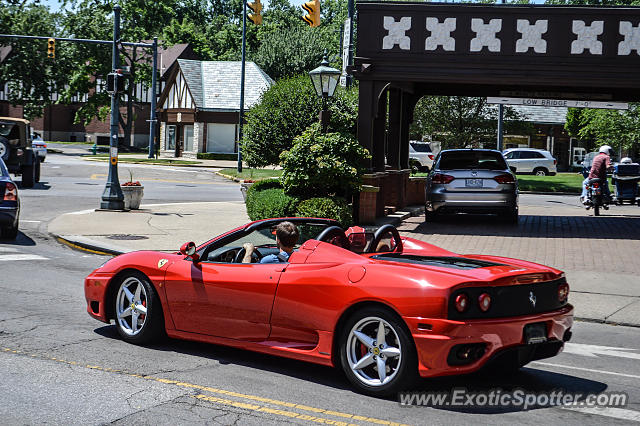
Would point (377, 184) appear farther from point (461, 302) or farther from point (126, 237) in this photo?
point (461, 302)

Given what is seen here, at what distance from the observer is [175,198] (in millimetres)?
26844

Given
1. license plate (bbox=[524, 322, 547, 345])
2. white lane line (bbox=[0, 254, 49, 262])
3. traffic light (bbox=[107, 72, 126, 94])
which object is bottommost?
white lane line (bbox=[0, 254, 49, 262])

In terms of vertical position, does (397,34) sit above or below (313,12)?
below

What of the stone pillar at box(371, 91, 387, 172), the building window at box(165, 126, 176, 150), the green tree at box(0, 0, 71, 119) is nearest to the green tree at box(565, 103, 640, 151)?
the stone pillar at box(371, 91, 387, 172)

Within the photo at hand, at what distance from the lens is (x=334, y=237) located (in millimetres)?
6566

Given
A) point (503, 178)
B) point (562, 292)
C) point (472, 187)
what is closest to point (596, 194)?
point (503, 178)

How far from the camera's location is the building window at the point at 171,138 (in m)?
64.5

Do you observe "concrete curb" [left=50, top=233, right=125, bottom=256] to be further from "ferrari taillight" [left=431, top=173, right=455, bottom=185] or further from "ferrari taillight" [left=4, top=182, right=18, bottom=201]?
"ferrari taillight" [left=431, top=173, right=455, bottom=185]

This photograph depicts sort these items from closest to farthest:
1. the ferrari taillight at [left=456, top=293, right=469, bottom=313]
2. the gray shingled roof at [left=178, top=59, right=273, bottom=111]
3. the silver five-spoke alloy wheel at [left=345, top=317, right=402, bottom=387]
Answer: the ferrari taillight at [left=456, top=293, right=469, bottom=313] → the silver five-spoke alloy wheel at [left=345, top=317, right=402, bottom=387] → the gray shingled roof at [left=178, top=59, right=273, bottom=111]

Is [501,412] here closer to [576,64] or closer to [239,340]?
[239,340]

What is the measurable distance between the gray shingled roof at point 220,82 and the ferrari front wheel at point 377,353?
54569mm

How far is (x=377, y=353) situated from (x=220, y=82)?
58454 mm

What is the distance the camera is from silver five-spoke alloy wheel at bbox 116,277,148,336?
7137mm

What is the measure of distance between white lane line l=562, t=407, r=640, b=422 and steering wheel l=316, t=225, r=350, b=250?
2.18 meters
